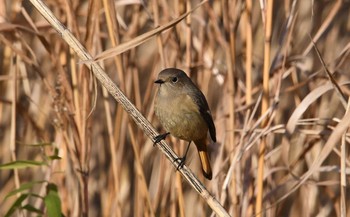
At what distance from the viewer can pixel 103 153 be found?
288 centimetres

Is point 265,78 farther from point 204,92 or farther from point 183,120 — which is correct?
point 204,92

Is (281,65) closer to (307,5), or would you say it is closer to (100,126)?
(307,5)

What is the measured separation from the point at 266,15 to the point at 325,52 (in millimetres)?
734

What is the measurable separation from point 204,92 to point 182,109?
232 millimetres

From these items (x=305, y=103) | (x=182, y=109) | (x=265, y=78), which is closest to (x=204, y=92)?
(x=182, y=109)

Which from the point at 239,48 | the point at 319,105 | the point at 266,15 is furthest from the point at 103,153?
the point at 266,15

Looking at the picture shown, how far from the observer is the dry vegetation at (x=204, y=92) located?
201 centimetres

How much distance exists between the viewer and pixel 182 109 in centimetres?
219

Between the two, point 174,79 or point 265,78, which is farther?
point 174,79

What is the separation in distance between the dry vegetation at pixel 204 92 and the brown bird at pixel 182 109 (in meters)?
0.05

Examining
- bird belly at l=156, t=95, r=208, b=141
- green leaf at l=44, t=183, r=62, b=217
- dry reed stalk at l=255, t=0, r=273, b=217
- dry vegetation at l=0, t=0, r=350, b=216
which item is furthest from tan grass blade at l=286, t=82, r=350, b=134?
green leaf at l=44, t=183, r=62, b=217

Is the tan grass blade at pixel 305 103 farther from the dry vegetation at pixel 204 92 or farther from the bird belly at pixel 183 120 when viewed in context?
the bird belly at pixel 183 120

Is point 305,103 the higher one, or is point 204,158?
point 204,158

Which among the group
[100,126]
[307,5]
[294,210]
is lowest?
[294,210]
